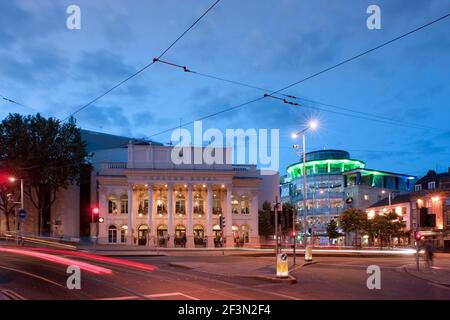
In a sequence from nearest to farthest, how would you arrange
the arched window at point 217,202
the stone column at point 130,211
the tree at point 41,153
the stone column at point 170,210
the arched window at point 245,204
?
the tree at point 41,153, the stone column at point 130,211, the stone column at point 170,210, the arched window at point 245,204, the arched window at point 217,202

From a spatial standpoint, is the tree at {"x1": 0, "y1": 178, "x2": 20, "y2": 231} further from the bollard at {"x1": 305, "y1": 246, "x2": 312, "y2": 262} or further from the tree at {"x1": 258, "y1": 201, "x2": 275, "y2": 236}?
the bollard at {"x1": 305, "y1": 246, "x2": 312, "y2": 262}

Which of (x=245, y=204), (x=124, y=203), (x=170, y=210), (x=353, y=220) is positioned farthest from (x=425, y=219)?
(x=124, y=203)

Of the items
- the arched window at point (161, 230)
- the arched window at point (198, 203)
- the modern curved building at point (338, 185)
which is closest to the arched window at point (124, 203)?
the arched window at point (161, 230)

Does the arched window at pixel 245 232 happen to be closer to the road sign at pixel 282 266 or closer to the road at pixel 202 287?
the road at pixel 202 287

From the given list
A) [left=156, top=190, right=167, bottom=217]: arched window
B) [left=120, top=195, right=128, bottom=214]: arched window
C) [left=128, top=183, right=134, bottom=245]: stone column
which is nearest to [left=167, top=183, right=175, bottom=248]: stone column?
[left=156, top=190, right=167, bottom=217]: arched window

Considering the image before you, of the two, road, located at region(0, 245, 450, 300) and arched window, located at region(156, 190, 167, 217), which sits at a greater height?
arched window, located at region(156, 190, 167, 217)

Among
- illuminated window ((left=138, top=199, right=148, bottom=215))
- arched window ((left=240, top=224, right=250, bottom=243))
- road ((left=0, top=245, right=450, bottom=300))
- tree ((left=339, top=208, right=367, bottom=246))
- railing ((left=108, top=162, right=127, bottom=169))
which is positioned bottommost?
arched window ((left=240, top=224, right=250, bottom=243))

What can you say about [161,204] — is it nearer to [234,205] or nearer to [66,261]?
[234,205]

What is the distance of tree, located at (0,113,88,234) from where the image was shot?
2370 inches

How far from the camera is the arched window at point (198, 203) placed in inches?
2734

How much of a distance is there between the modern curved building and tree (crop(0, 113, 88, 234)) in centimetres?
5273

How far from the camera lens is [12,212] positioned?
212 ft

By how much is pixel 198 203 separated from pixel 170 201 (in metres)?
4.80

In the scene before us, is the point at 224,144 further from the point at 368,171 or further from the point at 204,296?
the point at 204,296
